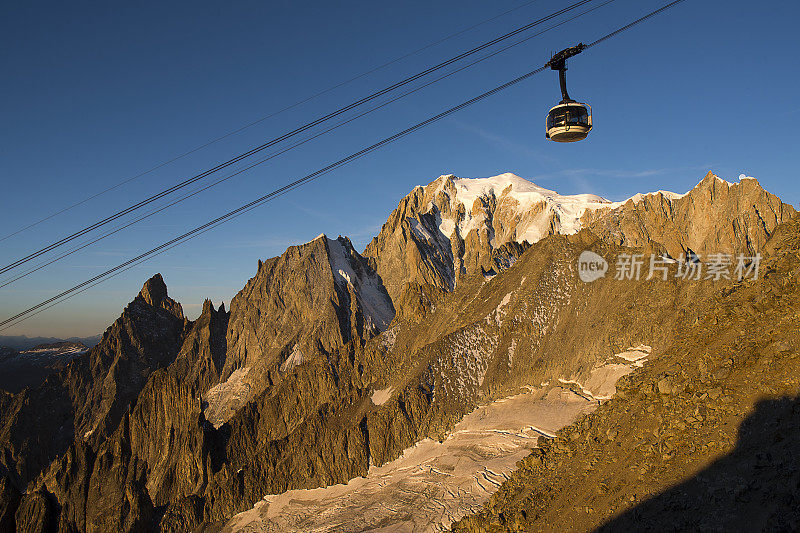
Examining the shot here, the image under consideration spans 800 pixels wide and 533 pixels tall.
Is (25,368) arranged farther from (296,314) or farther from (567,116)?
(567,116)

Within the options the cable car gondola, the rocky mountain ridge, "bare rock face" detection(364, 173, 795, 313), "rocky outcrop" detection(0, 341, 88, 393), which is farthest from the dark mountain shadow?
"rocky outcrop" detection(0, 341, 88, 393)

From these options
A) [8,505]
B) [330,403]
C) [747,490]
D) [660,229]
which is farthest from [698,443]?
[660,229]

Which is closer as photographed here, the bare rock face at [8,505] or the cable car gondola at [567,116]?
the cable car gondola at [567,116]

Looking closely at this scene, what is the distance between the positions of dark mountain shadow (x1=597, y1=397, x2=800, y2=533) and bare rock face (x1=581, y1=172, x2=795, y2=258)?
128 meters

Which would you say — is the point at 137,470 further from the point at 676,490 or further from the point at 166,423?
the point at 676,490

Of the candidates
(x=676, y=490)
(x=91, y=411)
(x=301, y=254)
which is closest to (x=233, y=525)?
(x=676, y=490)

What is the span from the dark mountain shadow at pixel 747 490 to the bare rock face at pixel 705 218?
12789 centimetres

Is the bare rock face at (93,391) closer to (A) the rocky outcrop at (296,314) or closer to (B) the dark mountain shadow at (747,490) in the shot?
(A) the rocky outcrop at (296,314)

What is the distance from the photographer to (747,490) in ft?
38.1

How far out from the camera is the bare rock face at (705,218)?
472 ft

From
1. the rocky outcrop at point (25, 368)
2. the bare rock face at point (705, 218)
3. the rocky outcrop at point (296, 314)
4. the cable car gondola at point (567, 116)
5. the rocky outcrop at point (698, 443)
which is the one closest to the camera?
the rocky outcrop at point (698, 443)

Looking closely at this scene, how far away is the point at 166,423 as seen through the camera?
289 ft

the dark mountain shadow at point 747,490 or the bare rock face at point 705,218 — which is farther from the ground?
the bare rock face at point 705,218

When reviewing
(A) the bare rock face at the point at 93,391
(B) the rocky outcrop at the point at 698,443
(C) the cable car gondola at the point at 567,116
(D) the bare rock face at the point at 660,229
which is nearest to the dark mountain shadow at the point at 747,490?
(B) the rocky outcrop at the point at 698,443
